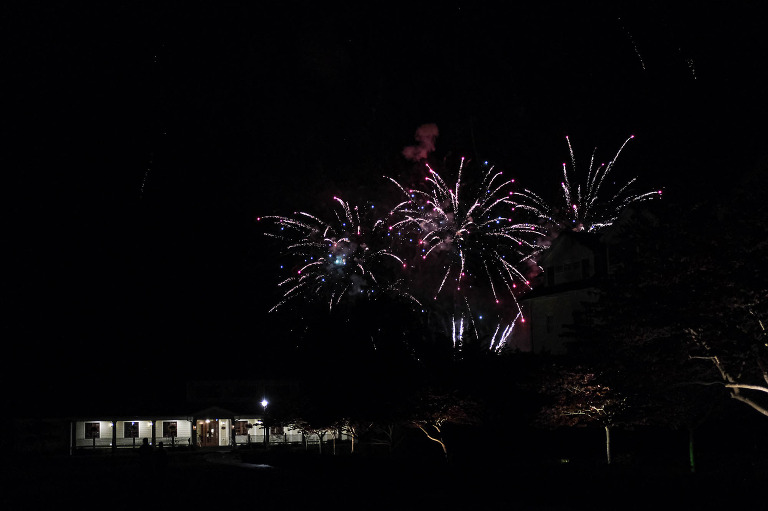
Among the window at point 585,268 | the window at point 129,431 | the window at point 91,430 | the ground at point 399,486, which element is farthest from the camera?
the window at point 129,431

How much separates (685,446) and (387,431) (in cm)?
1352

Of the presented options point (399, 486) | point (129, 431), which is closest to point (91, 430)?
point (129, 431)

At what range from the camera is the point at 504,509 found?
21.5 metres

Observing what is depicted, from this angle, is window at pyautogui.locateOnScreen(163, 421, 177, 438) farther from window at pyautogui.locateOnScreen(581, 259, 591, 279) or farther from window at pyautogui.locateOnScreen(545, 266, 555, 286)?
window at pyautogui.locateOnScreen(581, 259, 591, 279)

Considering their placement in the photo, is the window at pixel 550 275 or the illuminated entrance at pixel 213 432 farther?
the illuminated entrance at pixel 213 432

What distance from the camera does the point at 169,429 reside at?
71.2 m

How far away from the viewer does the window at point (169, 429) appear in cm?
7100

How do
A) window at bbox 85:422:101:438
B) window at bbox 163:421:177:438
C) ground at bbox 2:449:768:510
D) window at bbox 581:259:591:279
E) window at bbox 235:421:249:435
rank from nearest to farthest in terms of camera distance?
ground at bbox 2:449:768:510
window at bbox 581:259:591:279
window at bbox 85:422:101:438
window at bbox 163:421:177:438
window at bbox 235:421:249:435

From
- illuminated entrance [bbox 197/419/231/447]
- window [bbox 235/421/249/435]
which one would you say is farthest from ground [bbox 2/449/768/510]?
window [bbox 235/421/249/435]

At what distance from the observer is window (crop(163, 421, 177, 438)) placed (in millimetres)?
71000

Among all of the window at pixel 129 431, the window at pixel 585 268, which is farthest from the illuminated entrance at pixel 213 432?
the window at pixel 585 268

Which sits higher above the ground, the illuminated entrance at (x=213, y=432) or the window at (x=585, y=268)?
the window at (x=585, y=268)

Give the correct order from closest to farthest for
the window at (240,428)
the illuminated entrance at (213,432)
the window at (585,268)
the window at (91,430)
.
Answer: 1. the window at (585,268)
2. the window at (91,430)
3. the illuminated entrance at (213,432)
4. the window at (240,428)

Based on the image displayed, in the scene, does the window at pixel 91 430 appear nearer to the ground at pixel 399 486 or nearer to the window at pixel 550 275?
the ground at pixel 399 486
